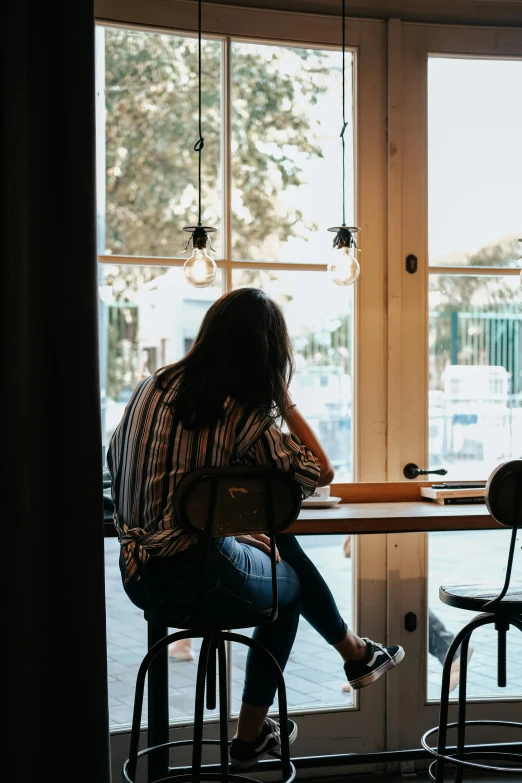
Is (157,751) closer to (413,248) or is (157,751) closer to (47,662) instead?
(47,662)

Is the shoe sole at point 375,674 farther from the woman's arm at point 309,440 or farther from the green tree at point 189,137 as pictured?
the green tree at point 189,137

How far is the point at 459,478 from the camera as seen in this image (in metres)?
3.08

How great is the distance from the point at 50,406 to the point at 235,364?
1.55ft

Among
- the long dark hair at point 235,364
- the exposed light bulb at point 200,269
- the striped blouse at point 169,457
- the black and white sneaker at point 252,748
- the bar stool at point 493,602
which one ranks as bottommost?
the black and white sneaker at point 252,748

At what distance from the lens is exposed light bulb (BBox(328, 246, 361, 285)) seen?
2654 millimetres

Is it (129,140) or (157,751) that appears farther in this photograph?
(129,140)

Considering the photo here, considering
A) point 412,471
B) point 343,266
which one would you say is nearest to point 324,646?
point 412,471

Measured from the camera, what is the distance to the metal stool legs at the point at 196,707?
77.1 inches

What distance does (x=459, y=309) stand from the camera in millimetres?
3104

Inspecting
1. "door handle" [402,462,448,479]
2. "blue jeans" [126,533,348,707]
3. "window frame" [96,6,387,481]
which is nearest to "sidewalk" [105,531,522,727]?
"door handle" [402,462,448,479]

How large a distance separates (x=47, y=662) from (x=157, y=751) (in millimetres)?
811

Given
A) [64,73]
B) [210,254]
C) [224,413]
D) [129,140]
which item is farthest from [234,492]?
[129,140]

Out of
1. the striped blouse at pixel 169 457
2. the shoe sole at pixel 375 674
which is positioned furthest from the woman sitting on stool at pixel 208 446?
the shoe sole at pixel 375 674

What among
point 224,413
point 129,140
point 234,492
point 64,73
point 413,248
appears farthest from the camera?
point 413,248
